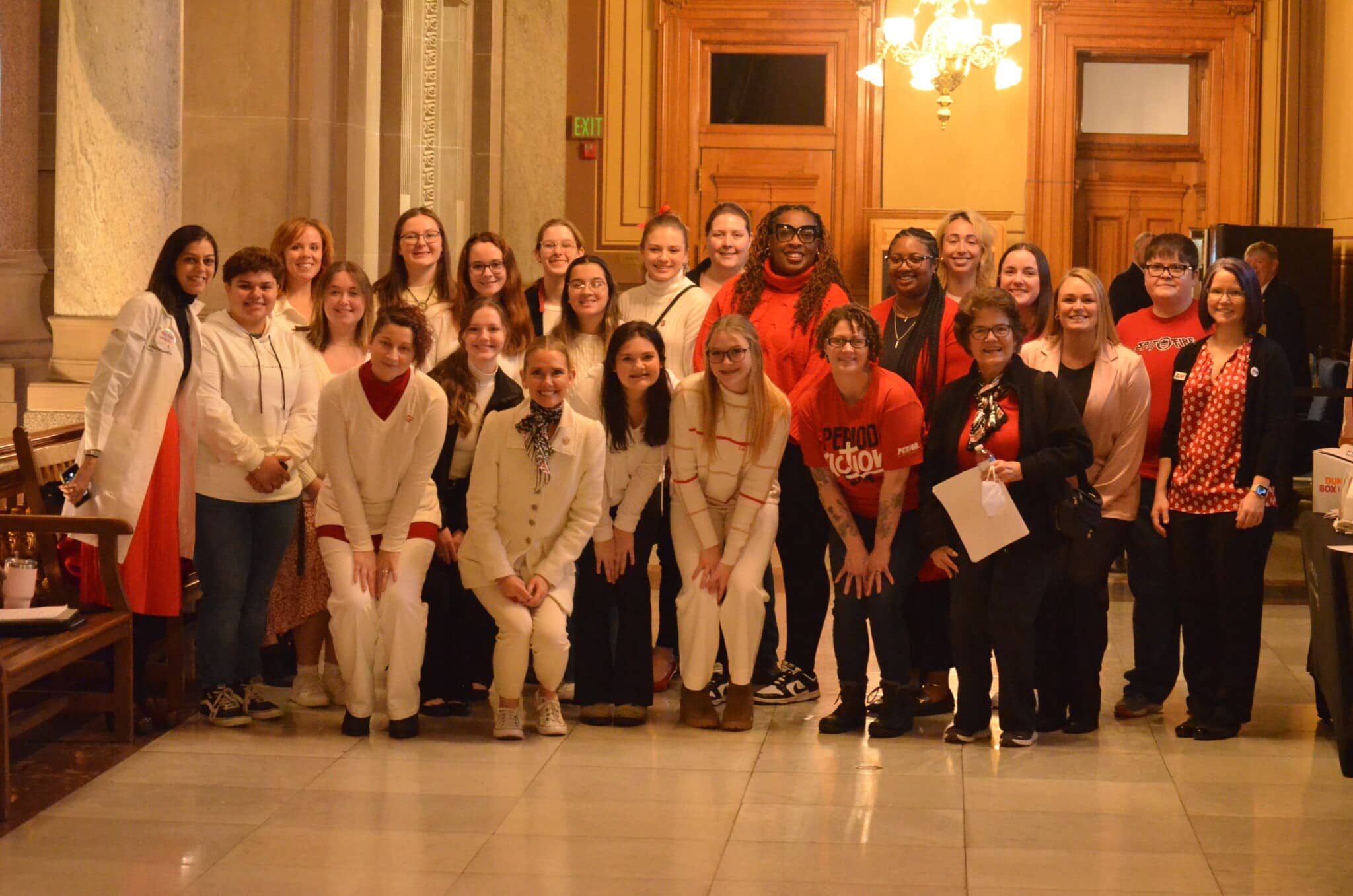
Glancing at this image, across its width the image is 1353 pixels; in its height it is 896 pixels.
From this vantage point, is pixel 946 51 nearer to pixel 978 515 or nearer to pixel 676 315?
pixel 676 315

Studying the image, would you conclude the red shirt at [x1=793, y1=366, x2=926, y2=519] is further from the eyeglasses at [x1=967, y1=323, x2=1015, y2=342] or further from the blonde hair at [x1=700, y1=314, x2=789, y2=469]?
the eyeglasses at [x1=967, y1=323, x2=1015, y2=342]

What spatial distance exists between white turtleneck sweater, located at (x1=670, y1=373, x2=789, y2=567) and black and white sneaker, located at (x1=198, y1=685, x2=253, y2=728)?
145 cm

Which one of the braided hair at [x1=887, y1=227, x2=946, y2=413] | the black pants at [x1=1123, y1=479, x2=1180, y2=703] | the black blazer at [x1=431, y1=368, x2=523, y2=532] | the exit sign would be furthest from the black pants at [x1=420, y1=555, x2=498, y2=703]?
the exit sign

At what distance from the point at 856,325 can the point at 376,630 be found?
1649mm

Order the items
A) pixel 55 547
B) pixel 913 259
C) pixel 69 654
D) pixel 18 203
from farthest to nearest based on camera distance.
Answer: pixel 18 203 < pixel 913 259 < pixel 55 547 < pixel 69 654

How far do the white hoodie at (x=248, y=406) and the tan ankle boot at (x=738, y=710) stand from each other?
1.46 meters

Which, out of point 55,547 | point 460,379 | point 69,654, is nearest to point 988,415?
point 460,379

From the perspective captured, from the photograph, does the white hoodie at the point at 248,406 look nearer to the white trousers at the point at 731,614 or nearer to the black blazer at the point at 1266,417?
the white trousers at the point at 731,614

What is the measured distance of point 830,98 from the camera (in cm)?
1165

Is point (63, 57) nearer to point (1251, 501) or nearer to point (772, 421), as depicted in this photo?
point (772, 421)

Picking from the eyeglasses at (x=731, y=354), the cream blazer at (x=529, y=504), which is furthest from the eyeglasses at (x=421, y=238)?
the eyeglasses at (x=731, y=354)

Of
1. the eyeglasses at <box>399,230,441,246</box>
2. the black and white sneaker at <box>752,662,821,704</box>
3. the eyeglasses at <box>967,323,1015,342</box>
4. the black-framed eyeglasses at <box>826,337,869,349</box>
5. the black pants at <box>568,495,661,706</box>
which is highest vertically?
the eyeglasses at <box>399,230,441,246</box>

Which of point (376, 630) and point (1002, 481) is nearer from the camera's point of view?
point (1002, 481)

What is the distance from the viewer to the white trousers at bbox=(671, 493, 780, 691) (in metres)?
4.78
